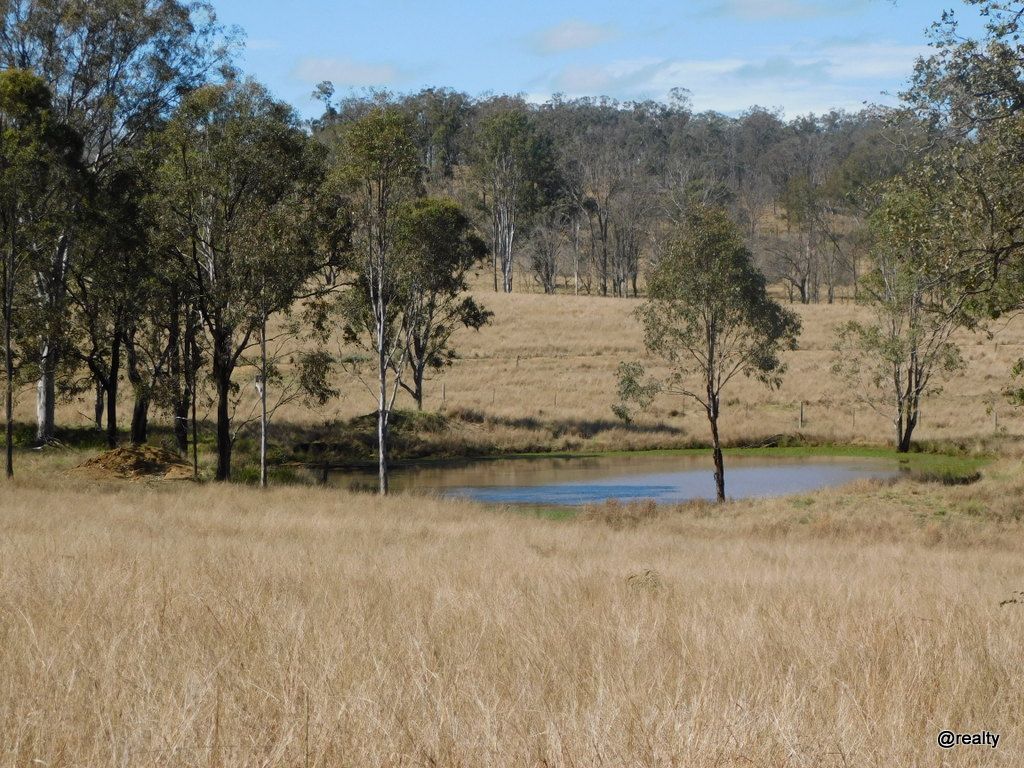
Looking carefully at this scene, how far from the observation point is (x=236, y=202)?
31.5 m

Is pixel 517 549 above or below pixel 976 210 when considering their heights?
below

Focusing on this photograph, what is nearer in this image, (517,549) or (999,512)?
(517,549)

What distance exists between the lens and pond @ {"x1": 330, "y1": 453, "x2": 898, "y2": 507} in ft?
→ 119

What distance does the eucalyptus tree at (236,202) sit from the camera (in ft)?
98.5

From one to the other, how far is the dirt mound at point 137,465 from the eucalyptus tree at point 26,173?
3.07 meters

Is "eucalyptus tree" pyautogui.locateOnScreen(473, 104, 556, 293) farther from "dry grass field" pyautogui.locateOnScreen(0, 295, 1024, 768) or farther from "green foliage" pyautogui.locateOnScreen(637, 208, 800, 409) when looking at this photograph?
"dry grass field" pyautogui.locateOnScreen(0, 295, 1024, 768)

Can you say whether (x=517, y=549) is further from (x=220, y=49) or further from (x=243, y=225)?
(x=220, y=49)

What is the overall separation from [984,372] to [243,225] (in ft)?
170

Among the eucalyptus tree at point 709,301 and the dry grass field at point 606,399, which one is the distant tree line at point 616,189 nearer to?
the dry grass field at point 606,399

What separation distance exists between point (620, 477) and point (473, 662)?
3702 cm

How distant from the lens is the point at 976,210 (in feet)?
41.7

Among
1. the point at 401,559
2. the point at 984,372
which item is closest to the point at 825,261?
the point at 984,372

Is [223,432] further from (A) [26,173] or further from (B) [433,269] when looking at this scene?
(B) [433,269]

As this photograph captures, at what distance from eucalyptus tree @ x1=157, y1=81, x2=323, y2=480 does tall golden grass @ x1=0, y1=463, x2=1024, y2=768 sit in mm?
17771
